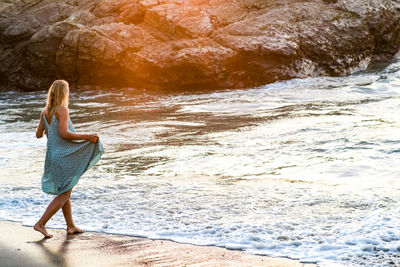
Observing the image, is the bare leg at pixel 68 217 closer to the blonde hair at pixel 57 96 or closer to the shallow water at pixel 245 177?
the shallow water at pixel 245 177

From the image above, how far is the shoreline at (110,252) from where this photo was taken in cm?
473

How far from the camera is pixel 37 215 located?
6.62m

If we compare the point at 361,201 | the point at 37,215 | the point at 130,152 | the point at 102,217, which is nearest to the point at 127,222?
the point at 102,217

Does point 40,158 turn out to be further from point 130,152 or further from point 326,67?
point 326,67

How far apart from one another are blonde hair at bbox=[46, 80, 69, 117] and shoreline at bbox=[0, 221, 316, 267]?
1305 mm

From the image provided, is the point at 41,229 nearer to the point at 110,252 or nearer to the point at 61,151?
the point at 61,151

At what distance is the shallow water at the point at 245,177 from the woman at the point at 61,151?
69 centimetres

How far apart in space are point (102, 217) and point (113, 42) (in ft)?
54.7

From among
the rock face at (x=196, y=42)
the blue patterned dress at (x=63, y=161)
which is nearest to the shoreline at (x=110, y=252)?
the blue patterned dress at (x=63, y=161)

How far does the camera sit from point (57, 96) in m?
5.49

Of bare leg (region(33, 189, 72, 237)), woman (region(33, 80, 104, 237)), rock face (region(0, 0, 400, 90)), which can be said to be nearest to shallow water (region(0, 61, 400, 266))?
bare leg (region(33, 189, 72, 237))

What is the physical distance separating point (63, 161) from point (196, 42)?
16204 mm

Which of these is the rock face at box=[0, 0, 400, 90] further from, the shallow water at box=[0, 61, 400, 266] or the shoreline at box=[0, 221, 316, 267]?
the shoreline at box=[0, 221, 316, 267]

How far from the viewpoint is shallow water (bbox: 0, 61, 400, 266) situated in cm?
553
